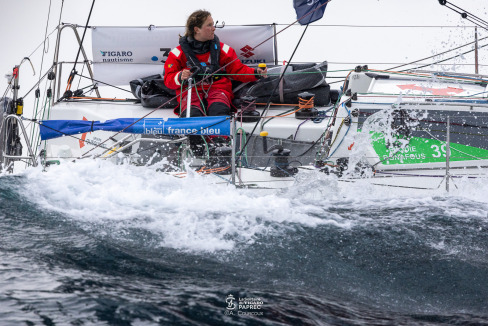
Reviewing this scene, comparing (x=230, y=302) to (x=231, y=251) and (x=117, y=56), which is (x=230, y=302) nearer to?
(x=231, y=251)

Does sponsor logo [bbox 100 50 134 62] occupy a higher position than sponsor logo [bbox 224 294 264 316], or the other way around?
sponsor logo [bbox 100 50 134 62]

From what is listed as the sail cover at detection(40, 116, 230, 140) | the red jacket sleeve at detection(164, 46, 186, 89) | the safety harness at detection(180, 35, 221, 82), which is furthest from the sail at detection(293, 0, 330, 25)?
the red jacket sleeve at detection(164, 46, 186, 89)

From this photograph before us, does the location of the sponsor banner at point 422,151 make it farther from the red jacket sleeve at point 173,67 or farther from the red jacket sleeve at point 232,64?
the red jacket sleeve at point 173,67

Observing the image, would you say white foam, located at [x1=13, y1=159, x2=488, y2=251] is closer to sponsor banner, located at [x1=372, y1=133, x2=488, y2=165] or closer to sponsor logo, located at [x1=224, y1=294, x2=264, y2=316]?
sponsor banner, located at [x1=372, y1=133, x2=488, y2=165]

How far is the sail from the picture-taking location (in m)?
5.05

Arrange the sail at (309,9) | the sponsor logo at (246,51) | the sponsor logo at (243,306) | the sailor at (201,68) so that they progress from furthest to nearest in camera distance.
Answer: the sponsor logo at (246,51)
the sailor at (201,68)
the sail at (309,9)
the sponsor logo at (243,306)

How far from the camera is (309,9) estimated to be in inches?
212

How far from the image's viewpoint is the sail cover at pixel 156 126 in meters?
4.89

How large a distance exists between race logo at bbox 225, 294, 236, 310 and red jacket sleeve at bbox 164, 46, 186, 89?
3.24 metres

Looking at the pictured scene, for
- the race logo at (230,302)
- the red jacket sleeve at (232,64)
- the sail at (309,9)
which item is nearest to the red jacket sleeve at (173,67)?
the red jacket sleeve at (232,64)

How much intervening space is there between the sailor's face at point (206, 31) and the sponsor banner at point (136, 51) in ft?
4.18

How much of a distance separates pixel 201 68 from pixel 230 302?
11.2 feet

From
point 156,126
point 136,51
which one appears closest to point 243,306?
point 156,126

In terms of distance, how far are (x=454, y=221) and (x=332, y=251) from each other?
99 cm
